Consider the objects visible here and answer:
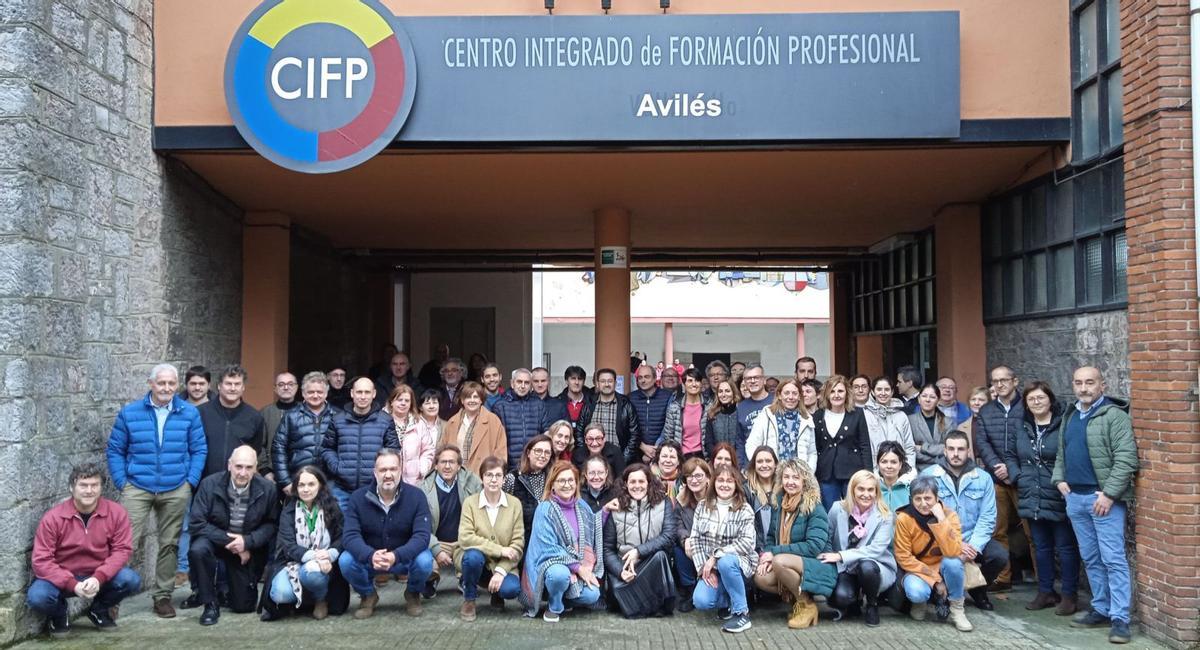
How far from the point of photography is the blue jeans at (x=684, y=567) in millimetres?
6066

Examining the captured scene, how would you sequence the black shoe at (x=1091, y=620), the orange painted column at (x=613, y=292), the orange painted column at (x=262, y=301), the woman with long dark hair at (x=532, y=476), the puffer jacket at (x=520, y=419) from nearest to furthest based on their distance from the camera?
the black shoe at (x=1091, y=620)
the woman with long dark hair at (x=532, y=476)
the puffer jacket at (x=520, y=419)
the orange painted column at (x=262, y=301)
the orange painted column at (x=613, y=292)

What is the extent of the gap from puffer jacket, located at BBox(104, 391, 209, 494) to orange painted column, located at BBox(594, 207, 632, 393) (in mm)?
3921

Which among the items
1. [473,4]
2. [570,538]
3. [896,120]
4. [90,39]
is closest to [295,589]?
[570,538]

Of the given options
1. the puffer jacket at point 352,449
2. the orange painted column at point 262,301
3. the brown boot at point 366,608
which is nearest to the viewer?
the brown boot at point 366,608

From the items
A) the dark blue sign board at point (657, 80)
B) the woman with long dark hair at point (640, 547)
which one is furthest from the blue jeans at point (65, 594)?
the dark blue sign board at point (657, 80)

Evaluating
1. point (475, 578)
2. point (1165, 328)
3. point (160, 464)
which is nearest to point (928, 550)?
point (1165, 328)

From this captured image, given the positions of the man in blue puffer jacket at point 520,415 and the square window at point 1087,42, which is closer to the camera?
the square window at point 1087,42

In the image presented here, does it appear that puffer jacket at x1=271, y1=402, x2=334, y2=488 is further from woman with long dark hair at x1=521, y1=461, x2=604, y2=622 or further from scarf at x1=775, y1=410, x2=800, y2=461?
scarf at x1=775, y1=410, x2=800, y2=461

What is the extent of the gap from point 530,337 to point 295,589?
10.2 meters

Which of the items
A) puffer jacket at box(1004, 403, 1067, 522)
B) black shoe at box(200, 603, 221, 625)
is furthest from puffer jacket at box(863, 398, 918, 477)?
black shoe at box(200, 603, 221, 625)

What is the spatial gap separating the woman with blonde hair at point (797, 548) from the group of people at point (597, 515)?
0.01 metres

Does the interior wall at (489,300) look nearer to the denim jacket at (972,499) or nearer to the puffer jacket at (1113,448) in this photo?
the denim jacket at (972,499)

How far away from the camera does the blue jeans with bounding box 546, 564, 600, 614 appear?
19.0 feet

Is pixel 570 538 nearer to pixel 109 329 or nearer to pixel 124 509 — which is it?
pixel 124 509
